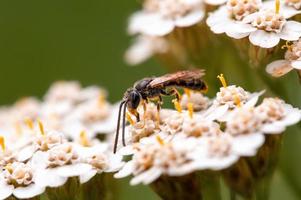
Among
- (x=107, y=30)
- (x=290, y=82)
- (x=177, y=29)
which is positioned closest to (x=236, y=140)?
(x=290, y=82)

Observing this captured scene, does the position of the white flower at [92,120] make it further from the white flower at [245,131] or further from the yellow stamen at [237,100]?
the white flower at [245,131]

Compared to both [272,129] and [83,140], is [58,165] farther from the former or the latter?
[272,129]

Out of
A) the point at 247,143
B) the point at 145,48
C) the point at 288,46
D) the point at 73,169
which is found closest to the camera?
the point at 247,143

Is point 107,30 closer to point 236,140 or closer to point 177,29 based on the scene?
point 177,29

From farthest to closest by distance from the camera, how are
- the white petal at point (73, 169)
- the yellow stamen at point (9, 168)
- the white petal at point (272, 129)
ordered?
the yellow stamen at point (9, 168), the white petal at point (73, 169), the white petal at point (272, 129)

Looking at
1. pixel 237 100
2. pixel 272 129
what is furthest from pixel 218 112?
pixel 272 129

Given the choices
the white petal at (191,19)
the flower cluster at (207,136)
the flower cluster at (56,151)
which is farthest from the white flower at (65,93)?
the flower cluster at (207,136)
